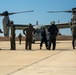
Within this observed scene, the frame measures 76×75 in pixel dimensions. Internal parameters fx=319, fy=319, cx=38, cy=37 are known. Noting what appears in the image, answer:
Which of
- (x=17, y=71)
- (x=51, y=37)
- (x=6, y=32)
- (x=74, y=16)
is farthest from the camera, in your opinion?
(x=6, y=32)

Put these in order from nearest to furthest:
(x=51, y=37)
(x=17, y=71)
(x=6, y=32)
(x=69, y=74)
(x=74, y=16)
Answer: (x=69, y=74) < (x=17, y=71) < (x=51, y=37) < (x=74, y=16) < (x=6, y=32)

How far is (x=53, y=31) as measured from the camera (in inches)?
816

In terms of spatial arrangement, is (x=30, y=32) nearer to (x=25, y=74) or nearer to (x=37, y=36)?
(x=25, y=74)

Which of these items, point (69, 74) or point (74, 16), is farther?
point (74, 16)

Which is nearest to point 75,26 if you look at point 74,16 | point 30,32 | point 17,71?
point 30,32

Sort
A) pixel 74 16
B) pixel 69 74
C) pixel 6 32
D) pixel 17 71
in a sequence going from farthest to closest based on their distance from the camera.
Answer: pixel 6 32 → pixel 74 16 → pixel 17 71 → pixel 69 74

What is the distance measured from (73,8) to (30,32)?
11.9 m

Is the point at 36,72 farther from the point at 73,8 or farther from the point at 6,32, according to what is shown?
the point at 6,32

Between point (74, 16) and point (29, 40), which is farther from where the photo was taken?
point (74, 16)

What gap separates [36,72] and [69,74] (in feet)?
3.16

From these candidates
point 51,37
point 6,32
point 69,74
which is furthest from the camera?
point 6,32

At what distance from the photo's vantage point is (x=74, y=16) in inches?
1208

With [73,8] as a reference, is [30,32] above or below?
below

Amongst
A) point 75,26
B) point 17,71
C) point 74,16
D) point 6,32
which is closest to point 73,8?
point 74,16
